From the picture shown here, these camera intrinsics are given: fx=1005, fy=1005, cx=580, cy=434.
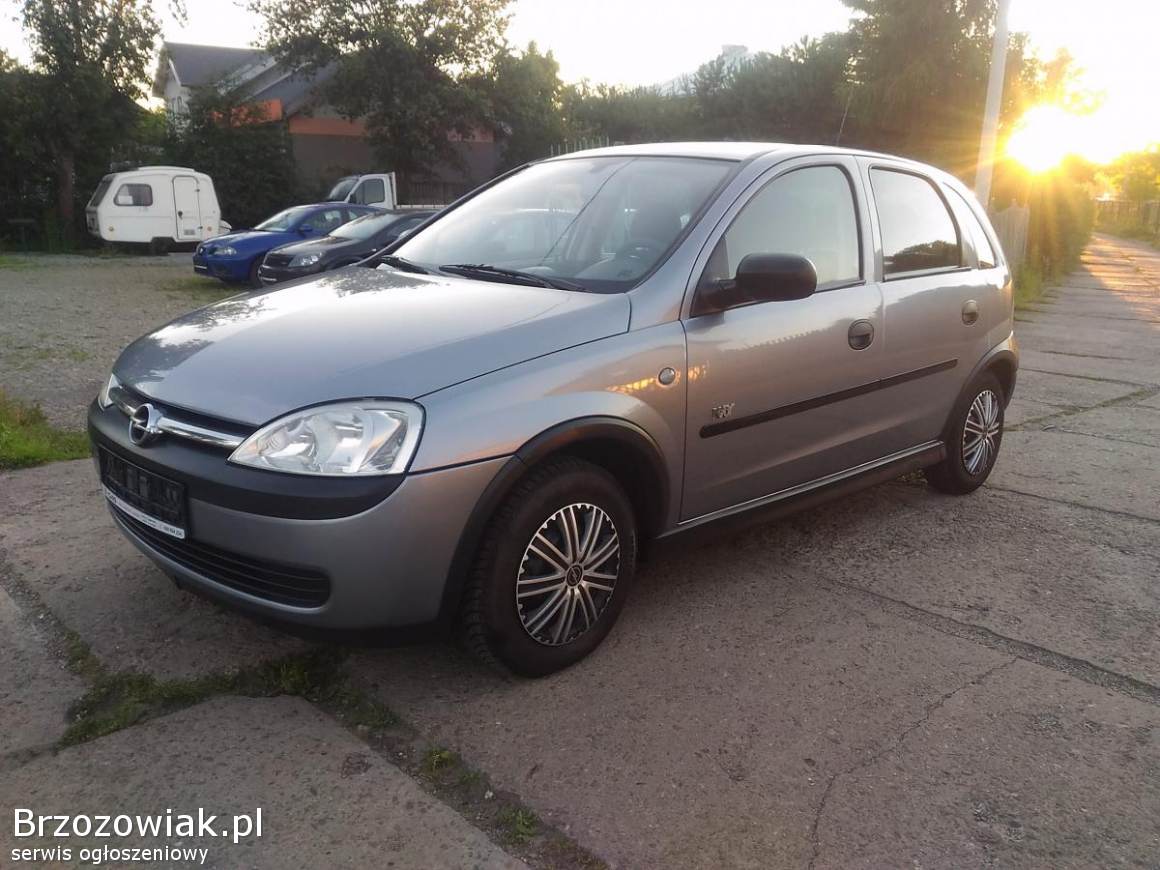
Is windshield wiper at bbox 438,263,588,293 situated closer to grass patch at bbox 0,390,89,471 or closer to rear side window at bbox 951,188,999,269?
rear side window at bbox 951,188,999,269

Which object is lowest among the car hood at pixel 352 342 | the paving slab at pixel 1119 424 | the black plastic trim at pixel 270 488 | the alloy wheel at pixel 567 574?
the paving slab at pixel 1119 424

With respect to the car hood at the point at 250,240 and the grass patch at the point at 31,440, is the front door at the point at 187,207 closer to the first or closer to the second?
the car hood at the point at 250,240

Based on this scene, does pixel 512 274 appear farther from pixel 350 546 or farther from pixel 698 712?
pixel 698 712

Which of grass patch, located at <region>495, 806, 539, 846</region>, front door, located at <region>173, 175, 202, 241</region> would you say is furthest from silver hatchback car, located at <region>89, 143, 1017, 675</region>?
front door, located at <region>173, 175, 202, 241</region>

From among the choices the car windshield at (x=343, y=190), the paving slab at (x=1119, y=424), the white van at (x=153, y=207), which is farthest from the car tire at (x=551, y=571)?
the white van at (x=153, y=207)

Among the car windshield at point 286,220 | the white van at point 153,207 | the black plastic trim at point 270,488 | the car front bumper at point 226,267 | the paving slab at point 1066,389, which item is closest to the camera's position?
the black plastic trim at point 270,488

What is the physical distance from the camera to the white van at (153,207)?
2258cm

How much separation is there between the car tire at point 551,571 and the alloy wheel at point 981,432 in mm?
2477

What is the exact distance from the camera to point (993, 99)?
40.3 ft

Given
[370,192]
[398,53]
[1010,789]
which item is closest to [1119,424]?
[1010,789]

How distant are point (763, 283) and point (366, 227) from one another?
11.4 m

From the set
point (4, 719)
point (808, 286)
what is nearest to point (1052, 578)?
point (808, 286)

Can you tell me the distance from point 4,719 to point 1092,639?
361 cm

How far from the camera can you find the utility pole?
38.7 feet
